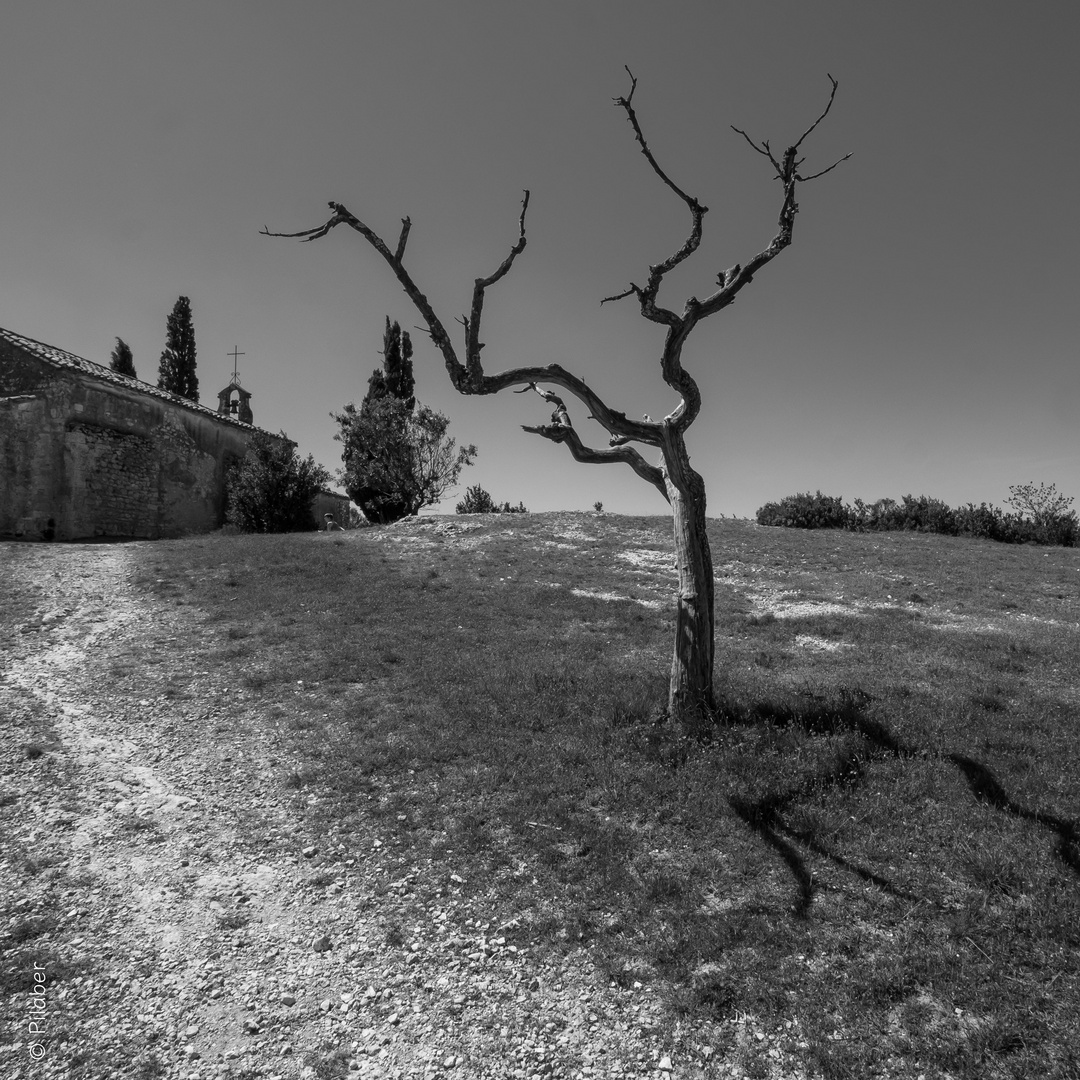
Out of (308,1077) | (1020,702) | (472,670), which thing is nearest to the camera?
(308,1077)

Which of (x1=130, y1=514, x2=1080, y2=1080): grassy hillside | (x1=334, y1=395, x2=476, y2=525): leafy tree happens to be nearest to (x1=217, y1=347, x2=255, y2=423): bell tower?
(x1=334, y1=395, x2=476, y2=525): leafy tree

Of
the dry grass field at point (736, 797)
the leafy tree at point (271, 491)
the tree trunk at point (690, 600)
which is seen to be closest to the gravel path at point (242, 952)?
the dry grass field at point (736, 797)

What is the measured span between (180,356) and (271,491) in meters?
24.1

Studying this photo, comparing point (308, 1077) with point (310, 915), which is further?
point (310, 915)

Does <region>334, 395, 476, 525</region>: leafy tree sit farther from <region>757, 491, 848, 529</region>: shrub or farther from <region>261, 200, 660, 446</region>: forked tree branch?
<region>261, 200, 660, 446</region>: forked tree branch

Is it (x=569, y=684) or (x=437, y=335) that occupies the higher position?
(x=437, y=335)

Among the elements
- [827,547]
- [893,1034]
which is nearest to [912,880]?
[893,1034]

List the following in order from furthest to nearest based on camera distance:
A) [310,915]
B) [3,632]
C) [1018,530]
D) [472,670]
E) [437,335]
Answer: [1018,530], [3,632], [472,670], [437,335], [310,915]

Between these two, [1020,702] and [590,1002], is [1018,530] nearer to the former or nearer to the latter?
[1020,702]

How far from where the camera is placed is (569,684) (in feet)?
28.5

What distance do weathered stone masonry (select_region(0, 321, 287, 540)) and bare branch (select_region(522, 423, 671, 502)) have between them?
2205 cm

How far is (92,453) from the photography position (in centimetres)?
2436

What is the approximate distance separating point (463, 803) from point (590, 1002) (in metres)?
2.30

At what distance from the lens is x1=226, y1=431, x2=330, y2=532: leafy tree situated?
27203mm
